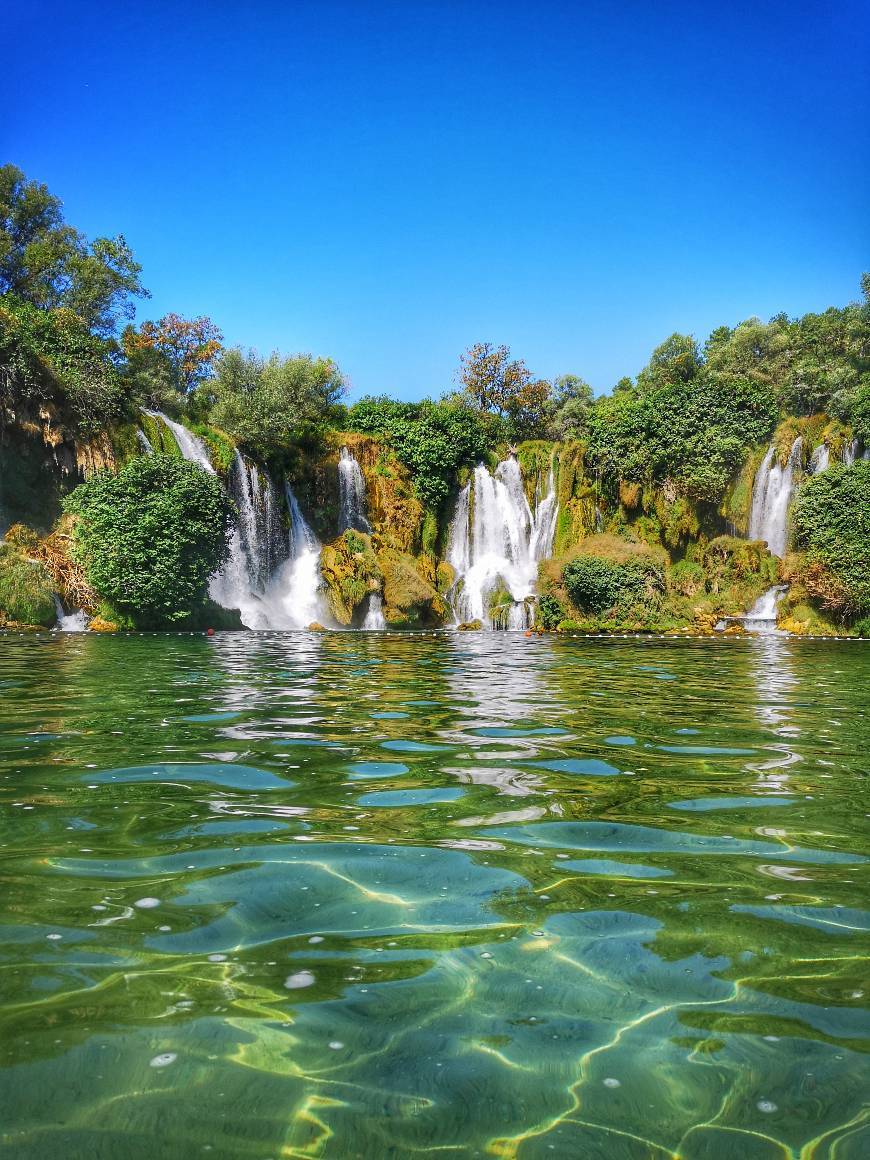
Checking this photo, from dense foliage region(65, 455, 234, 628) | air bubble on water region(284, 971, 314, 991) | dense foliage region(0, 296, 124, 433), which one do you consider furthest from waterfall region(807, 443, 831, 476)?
air bubble on water region(284, 971, 314, 991)

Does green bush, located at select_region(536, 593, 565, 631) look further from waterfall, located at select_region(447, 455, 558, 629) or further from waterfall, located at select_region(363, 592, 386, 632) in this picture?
waterfall, located at select_region(363, 592, 386, 632)

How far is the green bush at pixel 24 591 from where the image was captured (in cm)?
2102

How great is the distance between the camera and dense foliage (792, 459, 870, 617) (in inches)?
1048

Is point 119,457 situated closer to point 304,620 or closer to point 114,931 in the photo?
point 304,620

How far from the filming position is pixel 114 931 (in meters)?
2.46

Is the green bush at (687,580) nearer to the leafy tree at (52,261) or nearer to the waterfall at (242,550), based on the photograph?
the waterfall at (242,550)

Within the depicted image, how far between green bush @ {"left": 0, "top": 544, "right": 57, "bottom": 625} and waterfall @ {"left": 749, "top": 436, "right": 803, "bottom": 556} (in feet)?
84.1

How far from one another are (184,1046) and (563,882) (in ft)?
5.14

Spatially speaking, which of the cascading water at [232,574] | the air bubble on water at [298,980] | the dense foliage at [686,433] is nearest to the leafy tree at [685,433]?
the dense foliage at [686,433]

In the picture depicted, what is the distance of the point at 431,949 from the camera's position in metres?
2.39

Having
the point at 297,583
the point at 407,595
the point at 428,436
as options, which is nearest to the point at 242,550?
the point at 297,583

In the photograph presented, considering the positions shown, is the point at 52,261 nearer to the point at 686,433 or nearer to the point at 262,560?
the point at 262,560

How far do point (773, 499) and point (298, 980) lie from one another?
32.2 m

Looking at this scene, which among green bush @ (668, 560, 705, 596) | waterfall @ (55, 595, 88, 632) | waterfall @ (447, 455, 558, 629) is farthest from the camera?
waterfall @ (447, 455, 558, 629)
